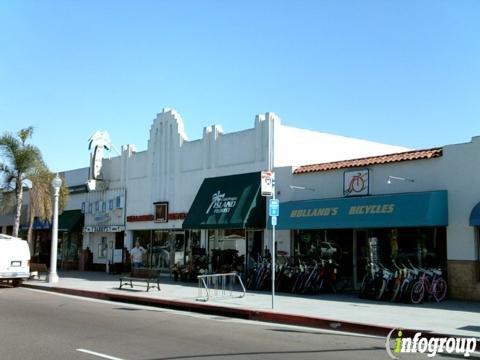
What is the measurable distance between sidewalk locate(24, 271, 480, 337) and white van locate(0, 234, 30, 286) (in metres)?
3.11

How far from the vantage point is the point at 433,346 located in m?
9.91

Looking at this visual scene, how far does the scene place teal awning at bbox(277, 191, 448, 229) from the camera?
17062 mm

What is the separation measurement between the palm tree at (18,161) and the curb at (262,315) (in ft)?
34.2

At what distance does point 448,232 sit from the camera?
17.4m

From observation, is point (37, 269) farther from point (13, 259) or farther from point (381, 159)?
point (381, 159)

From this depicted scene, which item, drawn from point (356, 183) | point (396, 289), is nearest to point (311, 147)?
point (356, 183)

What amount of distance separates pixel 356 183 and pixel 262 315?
24.2ft

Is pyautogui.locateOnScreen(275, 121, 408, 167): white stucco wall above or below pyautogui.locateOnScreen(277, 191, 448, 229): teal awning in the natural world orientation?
above

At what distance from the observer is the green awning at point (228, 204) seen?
74.4 ft

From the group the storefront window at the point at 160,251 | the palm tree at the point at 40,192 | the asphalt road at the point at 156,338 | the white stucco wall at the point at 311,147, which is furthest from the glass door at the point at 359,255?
the palm tree at the point at 40,192

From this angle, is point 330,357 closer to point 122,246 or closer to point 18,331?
point 18,331

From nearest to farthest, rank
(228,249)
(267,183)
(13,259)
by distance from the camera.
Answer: (267,183)
(13,259)
(228,249)

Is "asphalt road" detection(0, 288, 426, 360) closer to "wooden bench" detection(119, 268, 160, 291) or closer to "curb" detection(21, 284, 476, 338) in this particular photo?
"curb" detection(21, 284, 476, 338)

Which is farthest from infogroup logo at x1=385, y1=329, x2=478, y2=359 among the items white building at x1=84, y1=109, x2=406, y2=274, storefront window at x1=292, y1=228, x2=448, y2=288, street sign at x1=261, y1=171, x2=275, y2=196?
white building at x1=84, y1=109, x2=406, y2=274
